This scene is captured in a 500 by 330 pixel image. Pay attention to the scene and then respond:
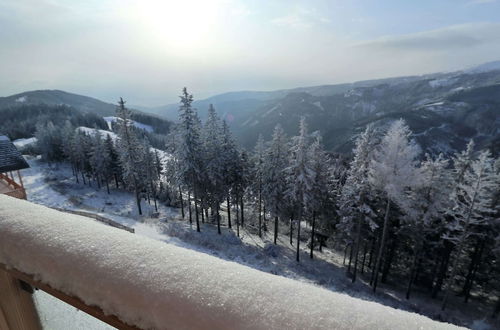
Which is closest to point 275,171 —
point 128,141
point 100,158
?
point 128,141

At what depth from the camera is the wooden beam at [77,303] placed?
4.32ft

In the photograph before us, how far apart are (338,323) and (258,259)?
22.8 meters

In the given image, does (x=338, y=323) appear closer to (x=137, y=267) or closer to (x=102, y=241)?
(x=137, y=267)

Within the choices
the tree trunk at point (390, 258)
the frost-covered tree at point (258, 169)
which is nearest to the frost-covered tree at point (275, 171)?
the frost-covered tree at point (258, 169)

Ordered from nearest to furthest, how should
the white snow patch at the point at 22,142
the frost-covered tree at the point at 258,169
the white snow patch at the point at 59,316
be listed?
1. the white snow patch at the point at 59,316
2. the frost-covered tree at the point at 258,169
3. the white snow patch at the point at 22,142

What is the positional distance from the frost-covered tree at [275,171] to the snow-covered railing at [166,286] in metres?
26.2

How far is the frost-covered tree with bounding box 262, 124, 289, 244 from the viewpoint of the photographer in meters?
28.0

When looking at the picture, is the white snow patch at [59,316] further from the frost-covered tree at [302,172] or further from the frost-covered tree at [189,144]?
the frost-covered tree at [189,144]

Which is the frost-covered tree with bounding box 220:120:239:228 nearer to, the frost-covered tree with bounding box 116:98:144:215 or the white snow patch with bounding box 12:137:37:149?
the frost-covered tree with bounding box 116:98:144:215

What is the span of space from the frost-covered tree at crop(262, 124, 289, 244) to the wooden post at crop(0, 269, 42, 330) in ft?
85.4

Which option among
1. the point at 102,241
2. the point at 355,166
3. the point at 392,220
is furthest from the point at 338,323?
the point at 392,220

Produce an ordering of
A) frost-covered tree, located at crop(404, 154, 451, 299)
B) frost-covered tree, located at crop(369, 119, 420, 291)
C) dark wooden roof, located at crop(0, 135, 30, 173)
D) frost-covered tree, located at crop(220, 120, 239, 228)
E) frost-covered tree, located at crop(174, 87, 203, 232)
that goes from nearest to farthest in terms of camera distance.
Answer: dark wooden roof, located at crop(0, 135, 30, 173) → frost-covered tree, located at crop(369, 119, 420, 291) → frost-covered tree, located at crop(404, 154, 451, 299) → frost-covered tree, located at crop(174, 87, 203, 232) → frost-covered tree, located at crop(220, 120, 239, 228)

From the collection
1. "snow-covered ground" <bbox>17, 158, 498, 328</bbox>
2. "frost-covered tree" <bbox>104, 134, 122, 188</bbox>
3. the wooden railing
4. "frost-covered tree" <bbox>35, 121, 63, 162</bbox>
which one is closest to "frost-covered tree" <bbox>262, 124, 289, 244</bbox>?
"snow-covered ground" <bbox>17, 158, 498, 328</bbox>

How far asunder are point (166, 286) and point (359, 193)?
22.3 m
